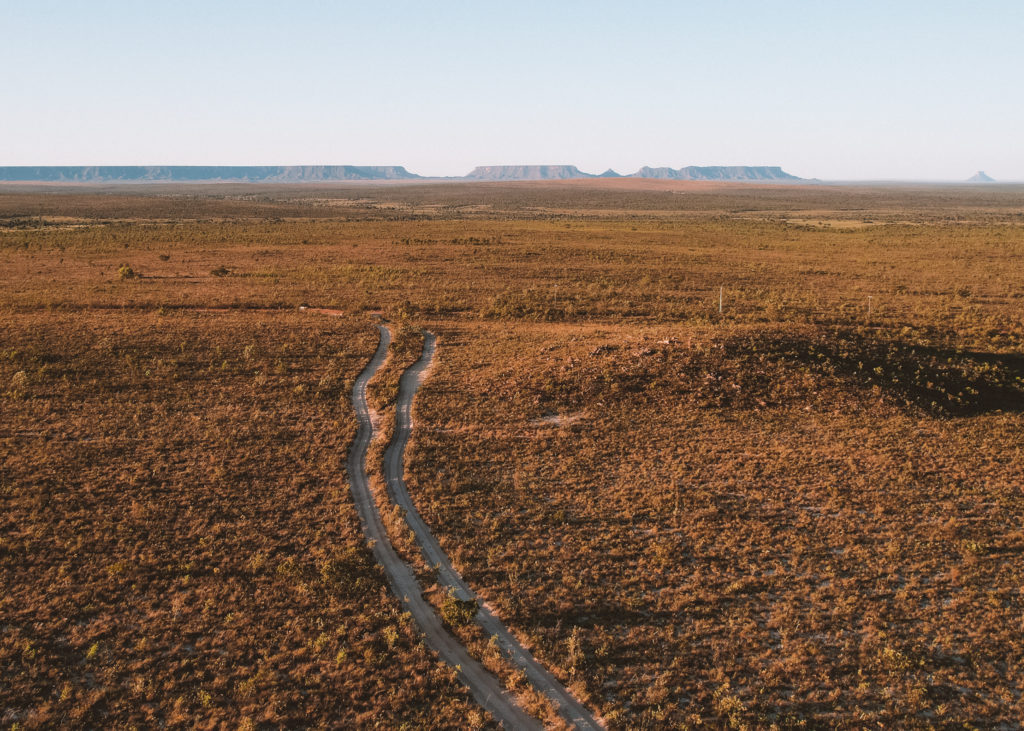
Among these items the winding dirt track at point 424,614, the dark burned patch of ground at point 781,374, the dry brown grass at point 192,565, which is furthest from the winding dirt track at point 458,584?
the dark burned patch of ground at point 781,374

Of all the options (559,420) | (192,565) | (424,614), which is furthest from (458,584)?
(559,420)

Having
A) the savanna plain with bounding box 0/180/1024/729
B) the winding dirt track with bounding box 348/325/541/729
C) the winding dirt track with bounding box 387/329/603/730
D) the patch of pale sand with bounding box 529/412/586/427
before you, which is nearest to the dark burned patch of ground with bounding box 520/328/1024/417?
the savanna plain with bounding box 0/180/1024/729

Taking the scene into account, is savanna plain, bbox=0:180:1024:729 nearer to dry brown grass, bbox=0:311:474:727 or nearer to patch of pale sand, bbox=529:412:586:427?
dry brown grass, bbox=0:311:474:727

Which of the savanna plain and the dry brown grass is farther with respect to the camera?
the savanna plain

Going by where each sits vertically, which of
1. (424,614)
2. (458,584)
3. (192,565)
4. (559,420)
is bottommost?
(424,614)

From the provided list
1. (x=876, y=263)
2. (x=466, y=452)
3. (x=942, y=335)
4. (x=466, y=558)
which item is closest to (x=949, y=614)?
(x=466, y=558)

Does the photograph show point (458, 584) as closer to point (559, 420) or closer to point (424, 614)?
point (424, 614)
